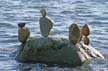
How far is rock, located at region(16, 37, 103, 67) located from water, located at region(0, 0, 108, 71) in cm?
32

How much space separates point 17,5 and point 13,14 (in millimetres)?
3147

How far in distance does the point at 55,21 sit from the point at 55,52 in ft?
31.6

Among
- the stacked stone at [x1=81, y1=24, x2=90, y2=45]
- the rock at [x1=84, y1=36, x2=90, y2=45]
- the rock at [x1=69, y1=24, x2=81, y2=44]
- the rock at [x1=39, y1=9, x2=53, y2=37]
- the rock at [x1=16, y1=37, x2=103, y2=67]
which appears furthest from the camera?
the rock at [x1=84, y1=36, x2=90, y2=45]

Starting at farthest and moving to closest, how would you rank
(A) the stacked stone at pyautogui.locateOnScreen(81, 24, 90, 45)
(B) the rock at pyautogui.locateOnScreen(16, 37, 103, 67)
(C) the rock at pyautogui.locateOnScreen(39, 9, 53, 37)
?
1. (A) the stacked stone at pyautogui.locateOnScreen(81, 24, 90, 45)
2. (C) the rock at pyautogui.locateOnScreen(39, 9, 53, 37)
3. (B) the rock at pyautogui.locateOnScreen(16, 37, 103, 67)

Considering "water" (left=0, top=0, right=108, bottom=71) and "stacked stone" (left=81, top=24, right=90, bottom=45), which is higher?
"stacked stone" (left=81, top=24, right=90, bottom=45)

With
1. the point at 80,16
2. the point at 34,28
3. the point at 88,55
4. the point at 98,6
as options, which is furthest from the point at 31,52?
the point at 98,6

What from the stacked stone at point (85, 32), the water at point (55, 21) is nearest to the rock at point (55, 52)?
the water at point (55, 21)

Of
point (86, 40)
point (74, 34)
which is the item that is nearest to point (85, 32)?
point (86, 40)

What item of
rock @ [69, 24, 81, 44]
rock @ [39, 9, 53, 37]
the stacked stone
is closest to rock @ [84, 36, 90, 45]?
the stacked stone

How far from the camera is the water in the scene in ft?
65.1

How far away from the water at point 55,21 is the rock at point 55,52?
1.07 ft

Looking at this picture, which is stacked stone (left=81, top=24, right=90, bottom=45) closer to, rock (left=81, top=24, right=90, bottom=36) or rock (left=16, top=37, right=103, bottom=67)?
rock (left=81, top=24, right=90, bottom=36)

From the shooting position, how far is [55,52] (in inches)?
780

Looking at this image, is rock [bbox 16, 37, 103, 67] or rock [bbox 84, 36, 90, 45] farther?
rock [bbox 84, 36, 90, 45]
